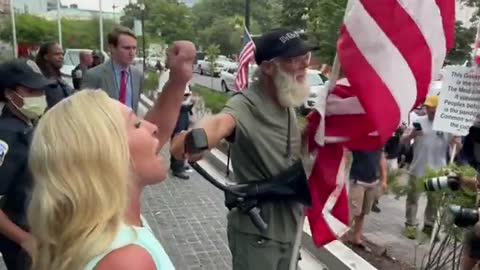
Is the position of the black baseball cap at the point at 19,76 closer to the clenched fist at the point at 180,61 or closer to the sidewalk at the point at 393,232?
the clenched fist at the point at 180,61

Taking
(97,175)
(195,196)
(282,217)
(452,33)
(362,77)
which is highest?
(452,33)

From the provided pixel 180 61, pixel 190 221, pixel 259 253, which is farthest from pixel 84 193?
pixel 190 221

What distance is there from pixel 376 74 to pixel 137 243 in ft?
5.18

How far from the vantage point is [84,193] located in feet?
4.76

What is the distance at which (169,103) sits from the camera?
Answer: 8.54ft

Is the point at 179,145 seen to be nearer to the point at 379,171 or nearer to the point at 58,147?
the point at 58,147

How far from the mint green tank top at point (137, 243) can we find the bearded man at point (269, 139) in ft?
4.08

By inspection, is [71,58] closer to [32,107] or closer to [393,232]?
[393,232]

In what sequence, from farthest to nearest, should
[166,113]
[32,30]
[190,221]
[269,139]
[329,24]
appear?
[32,30], [329,24], [190,221], [269,139], [166,113]

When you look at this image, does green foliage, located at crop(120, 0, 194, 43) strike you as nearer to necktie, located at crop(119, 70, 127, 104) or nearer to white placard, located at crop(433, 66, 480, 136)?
necktie, located at crop(119, 70, 127, 104)

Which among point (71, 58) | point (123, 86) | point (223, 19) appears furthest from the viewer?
point (223, 19)

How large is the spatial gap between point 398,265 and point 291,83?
3.07 meters

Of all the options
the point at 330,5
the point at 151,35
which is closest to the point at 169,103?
the point at 330,5

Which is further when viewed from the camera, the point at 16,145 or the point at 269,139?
the point at 269,139
